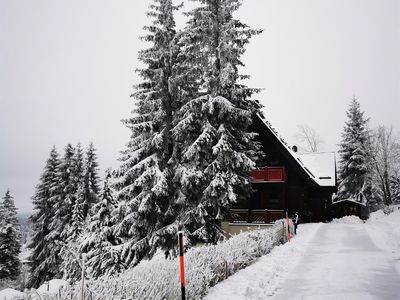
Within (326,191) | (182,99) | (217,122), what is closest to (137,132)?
(182,99)

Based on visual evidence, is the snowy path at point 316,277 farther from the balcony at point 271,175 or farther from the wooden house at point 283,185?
the balcony at point 271,175

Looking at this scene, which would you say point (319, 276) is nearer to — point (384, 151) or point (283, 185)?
point (283, 185)

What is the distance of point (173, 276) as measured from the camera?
595 cm

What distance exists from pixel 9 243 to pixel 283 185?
3632 centimetres

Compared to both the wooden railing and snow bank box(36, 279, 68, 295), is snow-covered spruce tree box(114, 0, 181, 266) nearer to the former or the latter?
snow bank box(36, 279, 68, 295)

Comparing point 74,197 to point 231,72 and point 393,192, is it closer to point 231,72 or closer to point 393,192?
point 231,72

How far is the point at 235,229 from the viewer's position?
24312 millimetres

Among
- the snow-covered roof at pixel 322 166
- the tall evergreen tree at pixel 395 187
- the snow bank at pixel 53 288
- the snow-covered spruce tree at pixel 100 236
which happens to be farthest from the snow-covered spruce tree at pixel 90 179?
the tall evergreen tree at pixel 395 187

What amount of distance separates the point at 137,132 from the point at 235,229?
1162cm

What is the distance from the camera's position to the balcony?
2495 cm

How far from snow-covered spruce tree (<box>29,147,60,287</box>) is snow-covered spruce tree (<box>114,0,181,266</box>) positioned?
24.5m

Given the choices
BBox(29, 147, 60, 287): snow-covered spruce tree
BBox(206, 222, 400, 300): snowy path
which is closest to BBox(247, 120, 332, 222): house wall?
BBox(206, 222, 400, 300): snowy path

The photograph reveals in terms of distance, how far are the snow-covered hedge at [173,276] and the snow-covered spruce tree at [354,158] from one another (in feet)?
119

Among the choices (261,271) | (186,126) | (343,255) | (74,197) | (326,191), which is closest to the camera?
(261,271)
